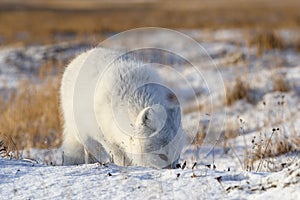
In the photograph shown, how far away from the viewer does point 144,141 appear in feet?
15.0

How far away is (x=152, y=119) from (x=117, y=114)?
53 centimetres

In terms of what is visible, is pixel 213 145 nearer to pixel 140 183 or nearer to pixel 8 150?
pixel 8 150

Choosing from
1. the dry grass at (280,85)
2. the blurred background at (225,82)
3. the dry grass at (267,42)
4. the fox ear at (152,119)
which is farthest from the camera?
the dry grass at (267,42)

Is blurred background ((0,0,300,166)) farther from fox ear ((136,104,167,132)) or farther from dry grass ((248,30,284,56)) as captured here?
fox ear ((136,104,167,132))

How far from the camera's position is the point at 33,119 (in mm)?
9727

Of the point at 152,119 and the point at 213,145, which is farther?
the point at 213,145

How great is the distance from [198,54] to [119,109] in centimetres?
1080

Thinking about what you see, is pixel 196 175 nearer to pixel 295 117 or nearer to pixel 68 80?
pixel 68 80

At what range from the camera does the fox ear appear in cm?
451

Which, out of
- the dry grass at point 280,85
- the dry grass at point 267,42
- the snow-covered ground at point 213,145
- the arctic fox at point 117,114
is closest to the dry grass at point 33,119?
the snow-covered ground at point 213,145

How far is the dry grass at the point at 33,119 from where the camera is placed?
28.6 feet

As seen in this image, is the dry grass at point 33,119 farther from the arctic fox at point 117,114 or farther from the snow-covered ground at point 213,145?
the arctic fox at point 117,114

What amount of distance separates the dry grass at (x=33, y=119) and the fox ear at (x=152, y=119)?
3.85 metres

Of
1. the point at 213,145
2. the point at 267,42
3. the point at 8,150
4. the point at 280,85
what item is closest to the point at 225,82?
the point at 280,85
